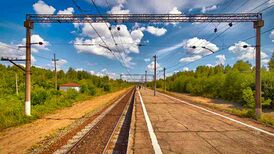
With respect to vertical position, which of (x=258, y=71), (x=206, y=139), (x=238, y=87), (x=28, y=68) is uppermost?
(x=28, y=68)

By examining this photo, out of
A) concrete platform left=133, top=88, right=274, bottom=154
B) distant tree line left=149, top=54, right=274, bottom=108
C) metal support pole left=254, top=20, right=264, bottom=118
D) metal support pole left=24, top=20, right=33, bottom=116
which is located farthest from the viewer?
distant tree line left=149, top=54, right=274, bottom=108

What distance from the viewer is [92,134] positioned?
11.4m

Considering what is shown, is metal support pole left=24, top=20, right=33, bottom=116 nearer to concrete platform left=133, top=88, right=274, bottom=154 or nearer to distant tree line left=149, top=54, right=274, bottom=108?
concrete platform left=133, top=88, right=274, bottom=154

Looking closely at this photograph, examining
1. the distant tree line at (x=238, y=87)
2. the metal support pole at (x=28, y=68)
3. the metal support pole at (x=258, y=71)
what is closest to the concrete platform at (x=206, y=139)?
the metal support pole at (x=258, y=71)

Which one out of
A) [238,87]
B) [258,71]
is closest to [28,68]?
[258,71]

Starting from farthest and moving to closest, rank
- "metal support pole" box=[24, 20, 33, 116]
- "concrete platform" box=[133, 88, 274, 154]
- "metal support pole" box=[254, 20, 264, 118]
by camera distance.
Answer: "metal support pole" box=[24, 20, 33, 116] < "metal support pole" box=[254, 20, 264, 118] < "concrete platform" box=[133, 88, 274, 154]

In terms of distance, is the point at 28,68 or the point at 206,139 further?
the point at 28,68

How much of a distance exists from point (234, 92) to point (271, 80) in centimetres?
789

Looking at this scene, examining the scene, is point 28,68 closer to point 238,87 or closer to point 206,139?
point 206,139

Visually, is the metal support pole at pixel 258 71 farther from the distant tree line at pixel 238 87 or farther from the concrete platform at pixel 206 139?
the distant tree line at pixel 238 87

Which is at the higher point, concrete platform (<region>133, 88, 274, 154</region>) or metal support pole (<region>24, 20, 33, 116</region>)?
metal support pole (<region>24, 20, 33, 116</region>)

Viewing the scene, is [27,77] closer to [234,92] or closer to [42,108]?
[42,108]

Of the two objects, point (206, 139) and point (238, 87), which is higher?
point (238, 87)

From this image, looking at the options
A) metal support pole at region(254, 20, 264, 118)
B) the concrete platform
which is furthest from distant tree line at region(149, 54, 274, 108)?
the concrete platform
